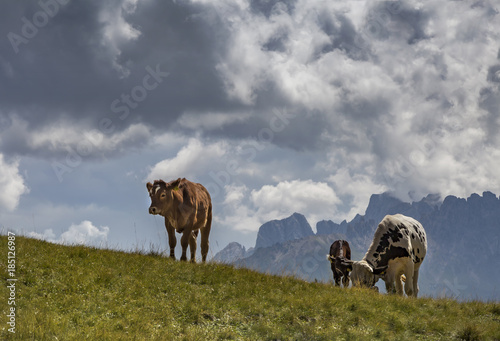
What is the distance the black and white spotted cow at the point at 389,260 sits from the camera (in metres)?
20.2

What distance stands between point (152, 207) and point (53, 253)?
4261 mm

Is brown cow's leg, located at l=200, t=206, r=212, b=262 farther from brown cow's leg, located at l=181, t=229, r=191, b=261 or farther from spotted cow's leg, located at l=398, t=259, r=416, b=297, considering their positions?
spotted cow's leg, located at l=398, t=259, r=416, b=297

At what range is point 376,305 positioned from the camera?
596 inches

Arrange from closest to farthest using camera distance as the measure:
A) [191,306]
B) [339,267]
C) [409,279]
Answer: [191,306], [409,279], [339,267]

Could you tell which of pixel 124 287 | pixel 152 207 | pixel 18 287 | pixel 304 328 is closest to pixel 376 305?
pixel 304 328

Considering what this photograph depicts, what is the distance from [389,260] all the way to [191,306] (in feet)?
38.7

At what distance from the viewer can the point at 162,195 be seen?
61.6ft

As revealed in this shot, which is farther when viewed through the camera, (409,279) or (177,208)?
(409,279)

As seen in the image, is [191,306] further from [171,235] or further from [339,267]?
[339,267]

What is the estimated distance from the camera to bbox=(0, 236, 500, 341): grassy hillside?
442 inches

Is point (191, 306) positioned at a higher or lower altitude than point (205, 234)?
lower

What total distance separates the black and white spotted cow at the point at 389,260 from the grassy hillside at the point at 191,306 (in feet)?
10.2

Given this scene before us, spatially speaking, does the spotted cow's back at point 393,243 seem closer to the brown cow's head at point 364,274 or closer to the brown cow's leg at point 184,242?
the brown cow's head at point 364,274

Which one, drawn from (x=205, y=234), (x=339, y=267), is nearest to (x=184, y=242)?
(x=205, y=234)
